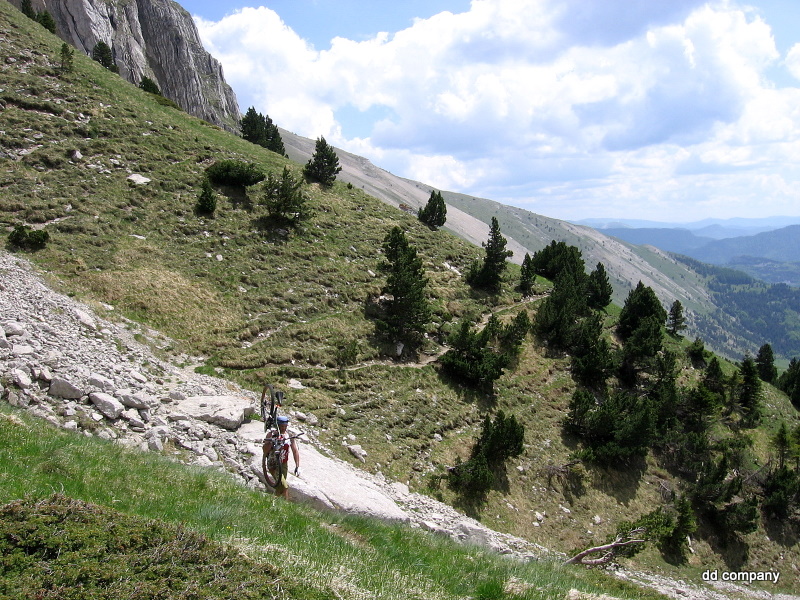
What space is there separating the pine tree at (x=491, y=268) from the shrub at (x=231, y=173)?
2156cm

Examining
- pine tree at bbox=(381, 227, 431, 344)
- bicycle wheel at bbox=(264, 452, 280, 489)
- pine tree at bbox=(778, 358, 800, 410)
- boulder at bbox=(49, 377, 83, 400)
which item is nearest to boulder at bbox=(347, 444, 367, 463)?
bicycle wheel at bbox=(264, 452, 280, 489)

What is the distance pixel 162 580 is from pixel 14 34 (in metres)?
59.3

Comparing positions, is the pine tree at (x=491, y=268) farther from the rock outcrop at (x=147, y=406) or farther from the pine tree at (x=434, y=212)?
the rock outcrop at (x=147, y=406)

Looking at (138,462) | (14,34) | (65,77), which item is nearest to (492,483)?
(138,462)

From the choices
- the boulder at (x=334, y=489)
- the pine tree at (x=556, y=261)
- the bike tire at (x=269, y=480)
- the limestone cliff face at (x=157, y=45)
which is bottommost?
the boulder at (x=334, y=489)

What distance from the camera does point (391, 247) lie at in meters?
35.8

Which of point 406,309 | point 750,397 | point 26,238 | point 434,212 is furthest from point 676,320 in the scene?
point 26,238

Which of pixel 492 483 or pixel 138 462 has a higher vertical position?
pixel 138 462

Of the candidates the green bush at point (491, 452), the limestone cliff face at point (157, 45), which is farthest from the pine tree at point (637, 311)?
the limestone cliff face at point (157, 45)

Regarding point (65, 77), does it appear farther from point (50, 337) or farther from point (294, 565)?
point (294, 565)

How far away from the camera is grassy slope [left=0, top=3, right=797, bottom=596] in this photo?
2195 centimetres

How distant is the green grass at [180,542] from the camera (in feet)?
15.0

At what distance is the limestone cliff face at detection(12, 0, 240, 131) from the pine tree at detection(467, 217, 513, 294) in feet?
299

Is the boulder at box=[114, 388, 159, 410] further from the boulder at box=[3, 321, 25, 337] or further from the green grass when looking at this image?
the boulder at box=[3, 321, 25, 337]
